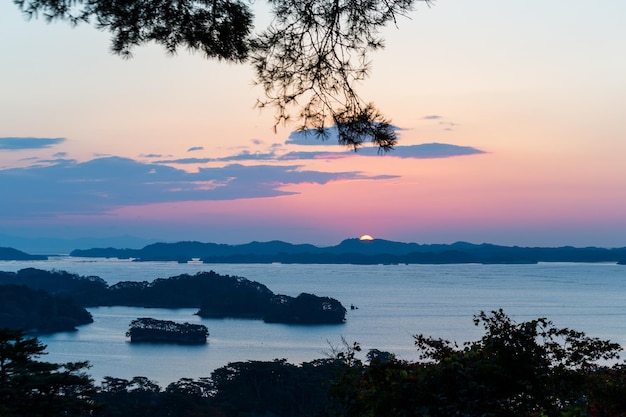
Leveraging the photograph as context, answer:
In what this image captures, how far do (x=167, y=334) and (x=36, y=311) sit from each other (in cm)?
1364

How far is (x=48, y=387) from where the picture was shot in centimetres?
1030

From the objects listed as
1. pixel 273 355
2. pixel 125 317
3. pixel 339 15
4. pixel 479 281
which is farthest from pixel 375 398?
pixel 479 281

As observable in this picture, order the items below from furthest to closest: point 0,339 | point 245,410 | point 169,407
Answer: point 245,410
point 169,407
point 0,339

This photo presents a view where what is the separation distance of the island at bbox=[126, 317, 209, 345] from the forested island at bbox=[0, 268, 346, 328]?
12891 mm

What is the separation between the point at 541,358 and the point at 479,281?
101m

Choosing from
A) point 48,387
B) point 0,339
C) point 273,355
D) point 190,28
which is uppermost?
point 190,28

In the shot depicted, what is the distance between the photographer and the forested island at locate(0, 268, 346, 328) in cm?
6384

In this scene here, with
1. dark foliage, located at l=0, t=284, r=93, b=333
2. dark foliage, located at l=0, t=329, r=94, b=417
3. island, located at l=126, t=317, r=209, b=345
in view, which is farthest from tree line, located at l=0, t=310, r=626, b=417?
dark foliage, located at l=0, t=284, r=93, b=333

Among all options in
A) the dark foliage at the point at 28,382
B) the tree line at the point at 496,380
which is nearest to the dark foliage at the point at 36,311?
the dark foliage at the point at 28,382

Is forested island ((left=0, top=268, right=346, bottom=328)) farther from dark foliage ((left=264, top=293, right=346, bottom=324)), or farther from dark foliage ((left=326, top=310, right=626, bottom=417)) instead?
dark foliage ((left=326, top=310, right=626, bottom=417))

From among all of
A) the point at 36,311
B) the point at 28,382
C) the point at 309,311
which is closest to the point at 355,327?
the point at 309,311

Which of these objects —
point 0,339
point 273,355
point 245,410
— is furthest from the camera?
point 273,355

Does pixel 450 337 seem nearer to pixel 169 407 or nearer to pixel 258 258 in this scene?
pixel 169 407

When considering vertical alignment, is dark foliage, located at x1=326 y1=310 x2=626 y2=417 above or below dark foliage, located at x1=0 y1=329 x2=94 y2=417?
above
